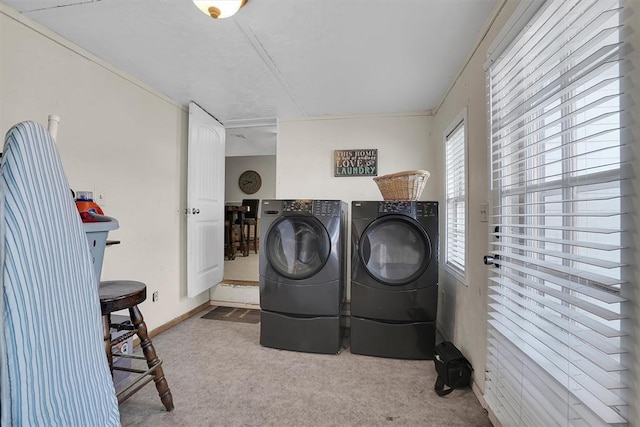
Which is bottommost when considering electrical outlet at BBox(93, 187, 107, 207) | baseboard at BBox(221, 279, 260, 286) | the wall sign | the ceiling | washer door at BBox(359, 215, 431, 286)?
baseboard at BBox(221, 279, 260, 286)

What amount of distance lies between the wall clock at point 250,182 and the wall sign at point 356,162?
4.41 meters

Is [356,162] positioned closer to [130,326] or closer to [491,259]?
[491,259]

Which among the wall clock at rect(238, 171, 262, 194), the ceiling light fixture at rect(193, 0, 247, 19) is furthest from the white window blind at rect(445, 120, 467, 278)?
the wall clock at rect(238, 171, 262, 194)

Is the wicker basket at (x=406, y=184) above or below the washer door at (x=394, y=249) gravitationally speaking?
above

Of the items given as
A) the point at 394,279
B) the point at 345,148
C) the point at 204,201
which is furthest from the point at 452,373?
the point at 204,201

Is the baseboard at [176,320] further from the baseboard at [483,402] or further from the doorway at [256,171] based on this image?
the doorway at [256,171]

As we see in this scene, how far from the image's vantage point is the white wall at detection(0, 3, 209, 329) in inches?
61.6

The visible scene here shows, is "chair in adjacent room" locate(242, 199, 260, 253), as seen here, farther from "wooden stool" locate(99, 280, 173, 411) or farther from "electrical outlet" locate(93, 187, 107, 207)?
"wooden stool" locate(99, 280, 173, 411)

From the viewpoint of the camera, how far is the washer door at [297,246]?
2230 mm

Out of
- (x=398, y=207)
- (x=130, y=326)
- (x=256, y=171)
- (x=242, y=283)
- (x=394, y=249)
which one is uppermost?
(x=256, y=171)

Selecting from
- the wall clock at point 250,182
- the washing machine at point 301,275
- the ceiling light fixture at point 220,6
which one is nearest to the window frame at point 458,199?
the washing machine at point 301,275

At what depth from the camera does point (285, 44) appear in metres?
1.75

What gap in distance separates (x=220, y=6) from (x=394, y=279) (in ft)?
6.60

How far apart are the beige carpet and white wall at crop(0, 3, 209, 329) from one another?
69 centimetres
